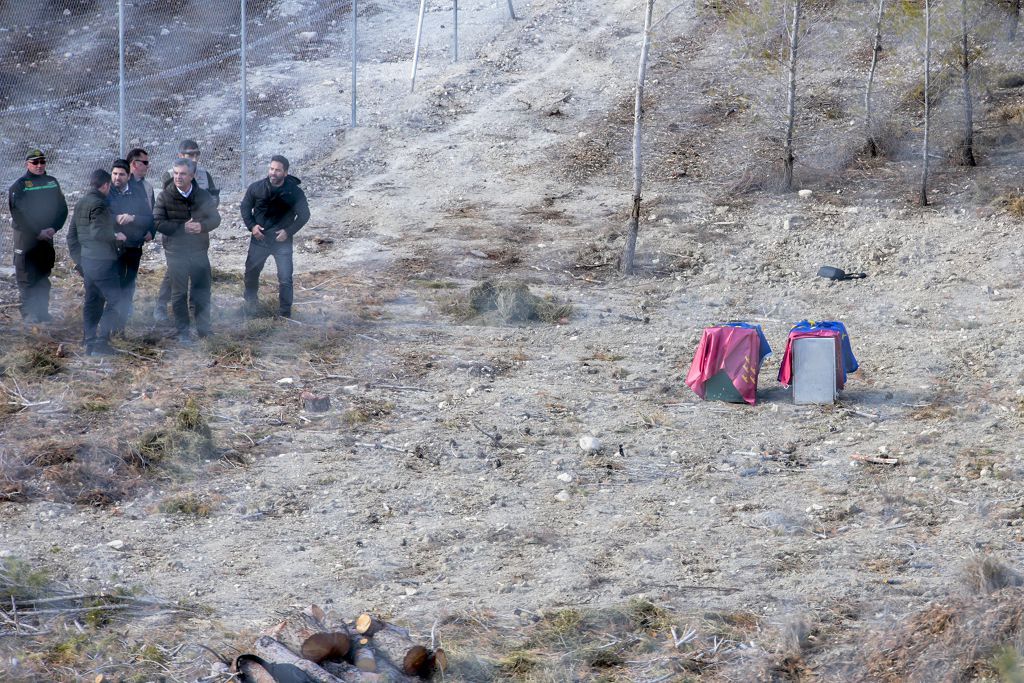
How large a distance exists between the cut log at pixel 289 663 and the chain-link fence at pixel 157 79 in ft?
33.4

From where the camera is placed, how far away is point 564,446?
8586mm

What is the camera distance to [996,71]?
1883cm

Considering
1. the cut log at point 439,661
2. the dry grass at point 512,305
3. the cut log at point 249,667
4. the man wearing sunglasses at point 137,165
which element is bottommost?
the cut log at point 439,661

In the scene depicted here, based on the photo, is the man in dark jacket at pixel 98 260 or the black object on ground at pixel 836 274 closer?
the man in dark jacket at pixel 98 260

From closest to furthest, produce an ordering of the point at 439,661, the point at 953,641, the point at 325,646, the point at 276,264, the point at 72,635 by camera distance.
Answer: the point at 325,646, the point at 439,661, the point at 953,641, the point at 72,635, the point at 276,264

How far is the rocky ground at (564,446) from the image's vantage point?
610 centimetres

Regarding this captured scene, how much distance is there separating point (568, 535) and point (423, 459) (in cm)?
155

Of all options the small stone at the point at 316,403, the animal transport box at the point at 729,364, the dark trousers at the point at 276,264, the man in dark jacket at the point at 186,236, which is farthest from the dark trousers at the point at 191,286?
the animal transport box at the point at 729,364

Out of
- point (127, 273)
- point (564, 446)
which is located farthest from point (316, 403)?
point (127, 273)

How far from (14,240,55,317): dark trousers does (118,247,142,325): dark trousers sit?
0.84m

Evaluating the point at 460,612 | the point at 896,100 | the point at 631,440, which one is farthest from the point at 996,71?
the point at 460,612

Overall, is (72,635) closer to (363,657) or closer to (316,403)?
(363,657)

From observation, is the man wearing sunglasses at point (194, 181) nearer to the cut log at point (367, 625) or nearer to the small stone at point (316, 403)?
the small stone at point (316, 403)

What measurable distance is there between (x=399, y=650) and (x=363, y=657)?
19 centimetres
